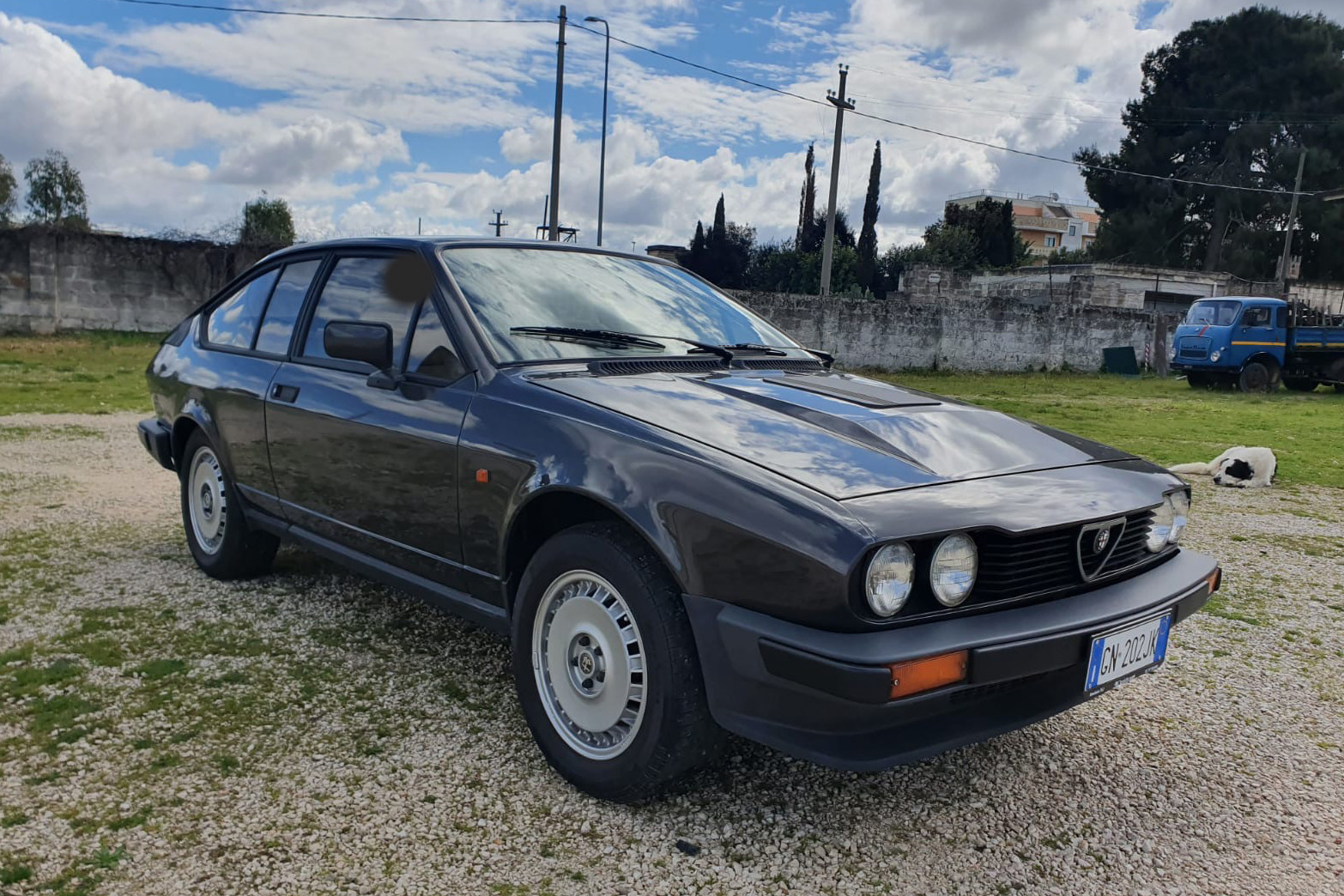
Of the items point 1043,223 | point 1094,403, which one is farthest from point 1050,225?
point 1094,403

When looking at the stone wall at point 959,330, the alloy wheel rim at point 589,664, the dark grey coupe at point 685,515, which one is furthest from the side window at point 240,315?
the stone wall at point 959,330

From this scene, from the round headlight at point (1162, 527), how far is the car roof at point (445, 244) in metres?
2.19

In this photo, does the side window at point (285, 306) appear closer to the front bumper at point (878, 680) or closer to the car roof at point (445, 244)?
the car roof at point (445, 244)

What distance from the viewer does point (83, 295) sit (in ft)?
64.6

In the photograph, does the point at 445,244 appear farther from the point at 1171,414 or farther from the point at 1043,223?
the point at 1043,223

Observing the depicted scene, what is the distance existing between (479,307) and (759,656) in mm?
1602

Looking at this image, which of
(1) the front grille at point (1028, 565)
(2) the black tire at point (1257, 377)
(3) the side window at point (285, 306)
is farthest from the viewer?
(2) the black tire at point (1257, 377)

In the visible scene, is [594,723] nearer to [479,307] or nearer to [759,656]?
[759,656]

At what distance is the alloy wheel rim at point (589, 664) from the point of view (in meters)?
2.53

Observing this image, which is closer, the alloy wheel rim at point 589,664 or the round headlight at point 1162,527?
the alloy wheel rim at point 589,664

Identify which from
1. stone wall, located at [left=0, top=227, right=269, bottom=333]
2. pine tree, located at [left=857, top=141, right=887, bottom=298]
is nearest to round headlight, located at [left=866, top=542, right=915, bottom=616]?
stone wall, located at [left=0, top=227, right=269, bottom=333]

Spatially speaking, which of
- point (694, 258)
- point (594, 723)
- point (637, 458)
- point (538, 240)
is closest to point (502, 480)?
point (637, 458)

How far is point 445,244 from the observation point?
3453mm

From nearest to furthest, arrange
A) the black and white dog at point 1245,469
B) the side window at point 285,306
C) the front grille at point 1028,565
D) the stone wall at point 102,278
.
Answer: the front grille at point 1028,565
the side window at point 285,306
the black and white dog at point 1245,469
the stone wall at point 102,278
